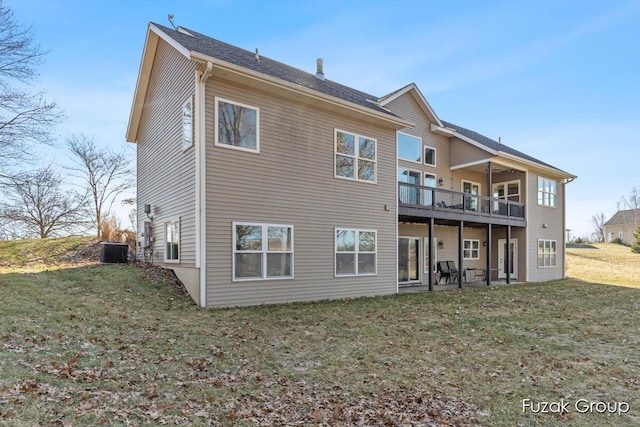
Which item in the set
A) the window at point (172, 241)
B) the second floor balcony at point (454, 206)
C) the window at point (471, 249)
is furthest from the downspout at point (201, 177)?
the window at point (471, 249)

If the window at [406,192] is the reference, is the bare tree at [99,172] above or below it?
above

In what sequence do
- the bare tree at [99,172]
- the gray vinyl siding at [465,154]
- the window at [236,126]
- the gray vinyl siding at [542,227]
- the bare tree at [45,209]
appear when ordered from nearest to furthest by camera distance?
the window at [236,126] < the gray vinyl siding at [465,154] < the gray vinyl siding at [542,227] < the bare tree at [45,209] < the bare tree at [99,172]

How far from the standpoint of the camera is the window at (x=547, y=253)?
19.5 meters

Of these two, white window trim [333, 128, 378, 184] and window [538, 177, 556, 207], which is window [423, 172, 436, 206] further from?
window [538, 177, 556, 207]

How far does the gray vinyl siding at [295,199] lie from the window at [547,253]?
11221 millimetres

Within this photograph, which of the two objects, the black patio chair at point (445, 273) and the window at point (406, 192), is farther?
the black patio chair at point (445, 273)

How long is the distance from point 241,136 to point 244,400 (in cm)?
709

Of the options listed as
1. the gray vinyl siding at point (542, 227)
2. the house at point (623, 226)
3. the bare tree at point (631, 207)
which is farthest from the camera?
the bare tree at point (631, 207)

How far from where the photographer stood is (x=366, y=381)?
186 inches

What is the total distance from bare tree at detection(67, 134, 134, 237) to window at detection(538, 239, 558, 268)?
25885mm

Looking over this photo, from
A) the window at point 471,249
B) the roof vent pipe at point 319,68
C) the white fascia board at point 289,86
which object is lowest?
the window at point 471,249

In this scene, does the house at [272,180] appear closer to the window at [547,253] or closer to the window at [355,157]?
the window at [355,157]

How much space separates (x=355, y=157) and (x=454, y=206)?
6183mm

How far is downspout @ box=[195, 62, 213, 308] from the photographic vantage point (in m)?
8.80
